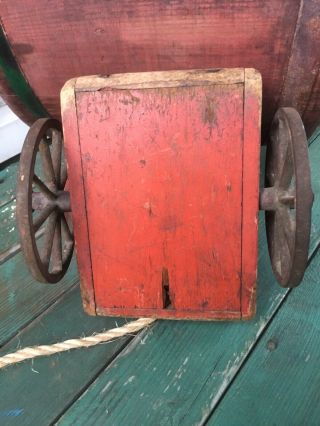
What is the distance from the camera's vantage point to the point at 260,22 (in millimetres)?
1039

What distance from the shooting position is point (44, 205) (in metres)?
1.18

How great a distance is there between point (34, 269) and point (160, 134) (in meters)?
0.43

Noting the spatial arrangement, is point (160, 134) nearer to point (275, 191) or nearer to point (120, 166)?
point (120, 166)

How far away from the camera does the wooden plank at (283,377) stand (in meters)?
1.10

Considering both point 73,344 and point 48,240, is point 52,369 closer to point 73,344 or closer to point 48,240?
point 73,344

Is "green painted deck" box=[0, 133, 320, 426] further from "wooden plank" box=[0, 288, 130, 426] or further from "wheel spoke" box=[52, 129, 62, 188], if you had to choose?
"wheel spoke" box=[52, 129, 62, 188]

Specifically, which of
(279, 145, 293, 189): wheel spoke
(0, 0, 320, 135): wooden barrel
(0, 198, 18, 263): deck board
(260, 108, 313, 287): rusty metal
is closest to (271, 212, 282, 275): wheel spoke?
(260, 108, 313, 287): rusty metal

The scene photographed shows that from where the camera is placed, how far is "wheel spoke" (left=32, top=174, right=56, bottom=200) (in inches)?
45.0

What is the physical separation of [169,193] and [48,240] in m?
0.33

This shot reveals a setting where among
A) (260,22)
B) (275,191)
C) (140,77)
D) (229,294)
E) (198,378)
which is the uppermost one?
(260,22)

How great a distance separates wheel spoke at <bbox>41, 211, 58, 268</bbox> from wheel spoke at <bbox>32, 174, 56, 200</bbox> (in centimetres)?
5

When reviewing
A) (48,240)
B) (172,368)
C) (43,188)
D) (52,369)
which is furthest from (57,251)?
(172,368)

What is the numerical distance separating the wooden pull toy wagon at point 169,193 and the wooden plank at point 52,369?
14cm

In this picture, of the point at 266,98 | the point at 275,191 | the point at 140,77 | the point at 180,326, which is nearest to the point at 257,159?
the point at 275,191
